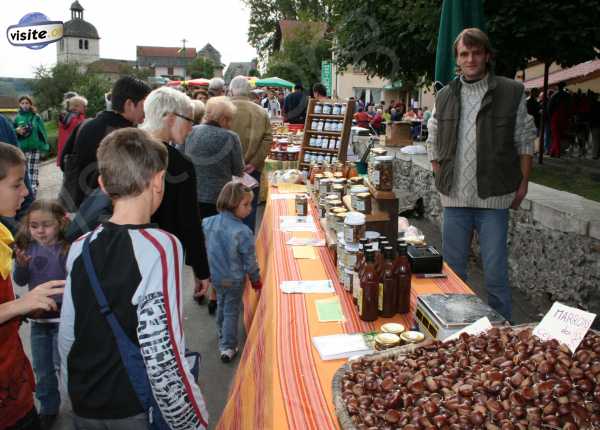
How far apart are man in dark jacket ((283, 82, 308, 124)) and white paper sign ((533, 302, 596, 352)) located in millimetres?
10026

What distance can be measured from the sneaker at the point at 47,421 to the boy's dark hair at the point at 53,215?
39.0 inches

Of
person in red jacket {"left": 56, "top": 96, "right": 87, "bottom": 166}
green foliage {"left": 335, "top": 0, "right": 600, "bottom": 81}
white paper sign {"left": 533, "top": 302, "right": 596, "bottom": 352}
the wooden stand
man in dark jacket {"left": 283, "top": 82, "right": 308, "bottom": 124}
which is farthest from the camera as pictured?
man in dark jacket {"left": 283, "top": 82, "right": 308, "bottom": 124}

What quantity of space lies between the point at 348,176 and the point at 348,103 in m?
1.91

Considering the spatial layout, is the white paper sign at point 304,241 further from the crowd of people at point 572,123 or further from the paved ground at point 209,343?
the crowd of people at point 572,123

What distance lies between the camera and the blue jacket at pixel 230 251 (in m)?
3.75

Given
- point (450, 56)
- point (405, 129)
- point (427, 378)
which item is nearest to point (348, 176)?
point (450, 56)

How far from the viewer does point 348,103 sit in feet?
21.5

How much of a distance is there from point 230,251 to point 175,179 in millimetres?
1021

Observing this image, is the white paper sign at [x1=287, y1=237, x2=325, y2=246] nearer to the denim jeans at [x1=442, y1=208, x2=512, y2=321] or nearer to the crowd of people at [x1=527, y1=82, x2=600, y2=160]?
the denim jeans at [x1=442, y1=208, x2=512, y2=321]

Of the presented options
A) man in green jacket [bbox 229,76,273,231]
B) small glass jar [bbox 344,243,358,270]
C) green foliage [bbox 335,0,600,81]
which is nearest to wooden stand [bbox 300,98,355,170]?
man in green jacket [bbox 229,76,273,231]

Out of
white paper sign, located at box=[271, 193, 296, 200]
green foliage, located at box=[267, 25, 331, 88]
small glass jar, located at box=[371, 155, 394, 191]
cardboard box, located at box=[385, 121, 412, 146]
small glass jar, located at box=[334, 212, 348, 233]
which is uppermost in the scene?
green foliage, located at box=[267, 25, 331, 88]

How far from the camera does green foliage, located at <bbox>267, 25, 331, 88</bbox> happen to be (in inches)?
1051

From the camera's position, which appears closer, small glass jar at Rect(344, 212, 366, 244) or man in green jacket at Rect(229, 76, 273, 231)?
small glass jar at Rect(344, 212, 366, 244)

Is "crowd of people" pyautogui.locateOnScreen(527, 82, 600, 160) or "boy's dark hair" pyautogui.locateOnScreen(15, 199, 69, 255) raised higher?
"crowd of people" pyautogui.locateOnScreen(527, 82, 600, 160)
